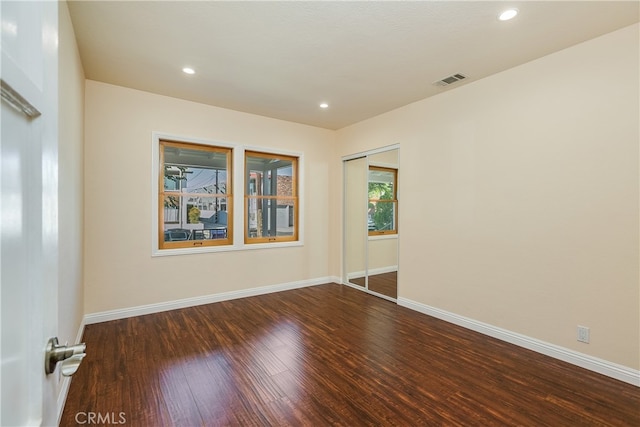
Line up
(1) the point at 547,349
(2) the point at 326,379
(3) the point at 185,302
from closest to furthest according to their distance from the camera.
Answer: (2) the point at 326,379 → (1) the point at 547,349 → (3) the point at 185,302

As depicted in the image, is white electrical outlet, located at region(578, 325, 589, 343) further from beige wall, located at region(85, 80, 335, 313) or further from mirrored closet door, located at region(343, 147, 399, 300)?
beige wall, located at region(85, 80, 335, 313)

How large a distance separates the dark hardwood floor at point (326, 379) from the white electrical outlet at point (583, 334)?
27 cm

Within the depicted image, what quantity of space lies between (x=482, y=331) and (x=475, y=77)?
2.80 metres

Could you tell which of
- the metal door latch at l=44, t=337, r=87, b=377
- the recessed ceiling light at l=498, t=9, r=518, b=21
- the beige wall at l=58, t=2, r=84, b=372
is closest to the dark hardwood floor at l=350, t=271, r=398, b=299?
the recessed ceiling light at l=498, t=9, r=518, b=21

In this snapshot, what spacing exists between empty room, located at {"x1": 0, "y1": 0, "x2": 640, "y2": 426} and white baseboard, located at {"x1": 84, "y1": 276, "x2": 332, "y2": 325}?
24 millimetres

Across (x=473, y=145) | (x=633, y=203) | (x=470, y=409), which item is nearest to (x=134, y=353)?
(x=470, y=409)

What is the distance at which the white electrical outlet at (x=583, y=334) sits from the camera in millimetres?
2526

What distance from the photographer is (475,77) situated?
3217 mm

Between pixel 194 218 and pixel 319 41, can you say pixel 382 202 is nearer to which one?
pixel 319 41

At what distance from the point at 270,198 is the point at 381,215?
1.83 metres

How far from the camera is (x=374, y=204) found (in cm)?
474

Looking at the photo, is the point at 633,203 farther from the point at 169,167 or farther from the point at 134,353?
the point at 169,167

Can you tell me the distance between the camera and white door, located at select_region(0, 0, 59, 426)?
48 cm

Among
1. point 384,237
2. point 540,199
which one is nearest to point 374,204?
point 384,237
